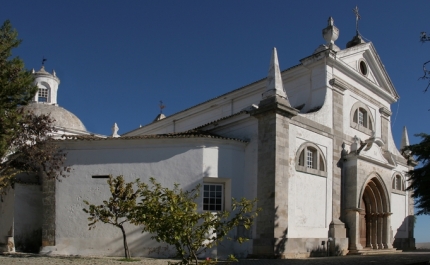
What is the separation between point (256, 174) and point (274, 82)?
150 inches

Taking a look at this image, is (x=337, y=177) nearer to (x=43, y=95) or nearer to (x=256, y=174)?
(x=256, y=174)

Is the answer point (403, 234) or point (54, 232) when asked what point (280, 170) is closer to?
point (54, 232)

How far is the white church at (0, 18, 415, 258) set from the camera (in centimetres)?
1852

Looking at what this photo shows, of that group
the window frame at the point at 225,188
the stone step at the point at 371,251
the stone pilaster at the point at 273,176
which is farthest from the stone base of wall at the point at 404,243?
the window frame at the point at 225,188

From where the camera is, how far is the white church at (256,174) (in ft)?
60.7

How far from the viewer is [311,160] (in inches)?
811

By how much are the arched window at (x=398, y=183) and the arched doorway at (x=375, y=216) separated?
110 inches

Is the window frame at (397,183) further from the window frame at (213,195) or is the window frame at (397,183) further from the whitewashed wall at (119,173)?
the window frame at (213,195)

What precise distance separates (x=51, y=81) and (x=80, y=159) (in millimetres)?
18865

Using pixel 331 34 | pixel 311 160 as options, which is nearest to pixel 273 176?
pixel 311 160

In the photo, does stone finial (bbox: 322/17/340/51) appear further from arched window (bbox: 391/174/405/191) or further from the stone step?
the stone step

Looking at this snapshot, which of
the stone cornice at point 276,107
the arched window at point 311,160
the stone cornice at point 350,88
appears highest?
the stone cornice at point 350,88

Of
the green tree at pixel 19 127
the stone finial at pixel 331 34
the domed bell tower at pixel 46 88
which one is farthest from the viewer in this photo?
the domed bell tower at pixel 46 88

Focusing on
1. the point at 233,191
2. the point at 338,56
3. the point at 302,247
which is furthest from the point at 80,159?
the point at 338,56
